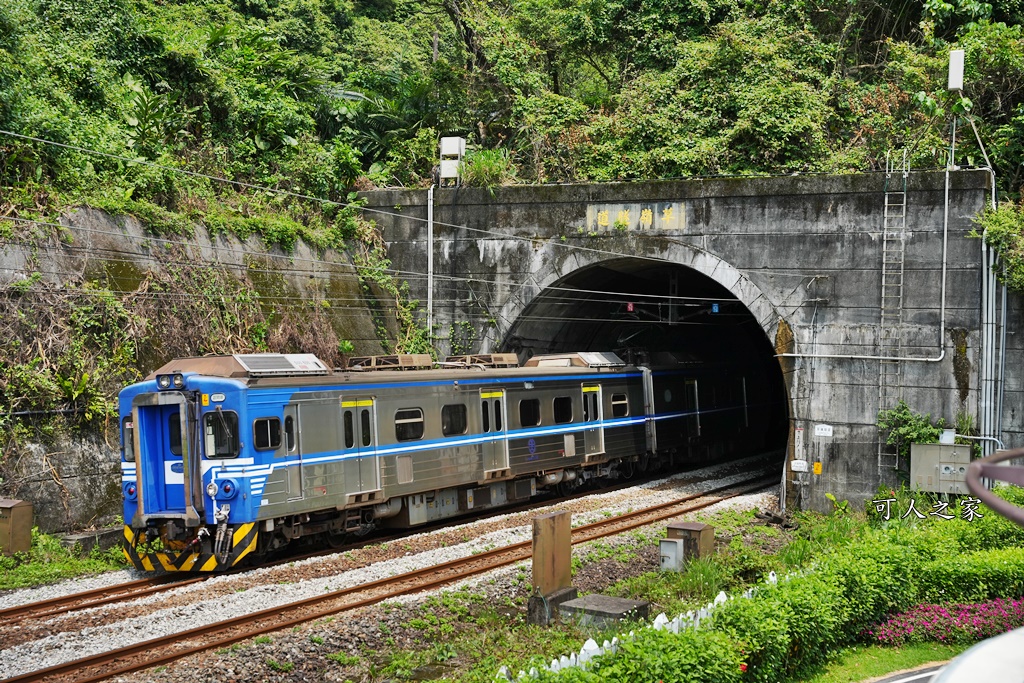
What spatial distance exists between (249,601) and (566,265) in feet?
37.5

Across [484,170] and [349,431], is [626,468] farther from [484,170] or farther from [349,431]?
→ [349,431]

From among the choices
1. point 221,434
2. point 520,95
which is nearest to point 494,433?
point 221,434

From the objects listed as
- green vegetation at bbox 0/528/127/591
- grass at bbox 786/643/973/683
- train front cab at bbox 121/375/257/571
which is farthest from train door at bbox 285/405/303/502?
grass at bbox 786/643/973/683

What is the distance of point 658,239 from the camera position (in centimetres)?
1944

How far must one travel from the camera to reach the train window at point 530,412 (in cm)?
1744

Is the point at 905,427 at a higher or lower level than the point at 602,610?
higher

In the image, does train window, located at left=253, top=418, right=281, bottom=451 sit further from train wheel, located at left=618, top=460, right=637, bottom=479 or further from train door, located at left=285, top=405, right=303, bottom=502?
train wheel, located at left=618, top=460, right=637, bottom=479

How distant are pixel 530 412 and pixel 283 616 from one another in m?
8.11

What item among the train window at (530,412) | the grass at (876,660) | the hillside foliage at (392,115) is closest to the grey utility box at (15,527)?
the hillside foliage at (392,115)

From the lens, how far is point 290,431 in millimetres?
12719

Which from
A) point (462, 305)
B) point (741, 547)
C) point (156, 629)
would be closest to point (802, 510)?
point (741, 547)

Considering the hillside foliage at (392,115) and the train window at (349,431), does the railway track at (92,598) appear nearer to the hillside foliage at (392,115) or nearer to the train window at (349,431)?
the train window at (349,431)

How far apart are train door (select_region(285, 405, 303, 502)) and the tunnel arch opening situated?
8.82m

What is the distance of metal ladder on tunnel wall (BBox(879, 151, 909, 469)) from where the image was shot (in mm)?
17328
